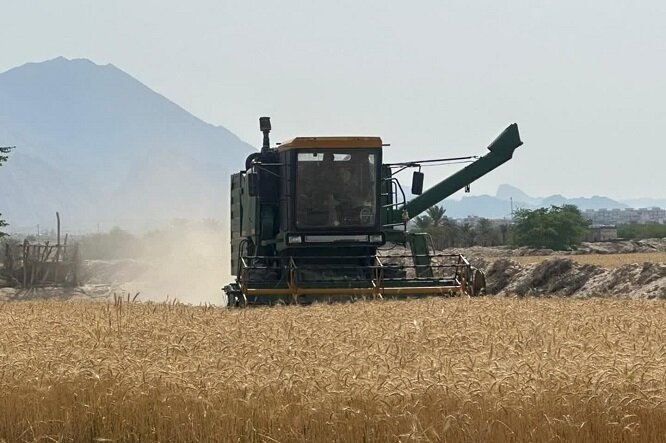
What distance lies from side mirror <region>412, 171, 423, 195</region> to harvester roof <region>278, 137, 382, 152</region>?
92 cm

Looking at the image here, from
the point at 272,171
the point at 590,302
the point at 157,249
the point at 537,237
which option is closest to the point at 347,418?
the point at 590,302

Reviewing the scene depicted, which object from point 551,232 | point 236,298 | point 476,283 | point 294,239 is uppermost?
point 551,232

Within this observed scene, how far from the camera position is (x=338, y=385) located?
24.6 feet

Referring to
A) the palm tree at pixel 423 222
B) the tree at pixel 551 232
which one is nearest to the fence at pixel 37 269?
the tree at pixel 551 232

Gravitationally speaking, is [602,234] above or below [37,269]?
above

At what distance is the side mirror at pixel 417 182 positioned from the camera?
63.6 feet

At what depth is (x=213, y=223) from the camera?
1980 inches

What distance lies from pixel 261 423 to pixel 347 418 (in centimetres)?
59

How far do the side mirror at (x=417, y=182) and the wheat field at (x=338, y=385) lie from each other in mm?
8886

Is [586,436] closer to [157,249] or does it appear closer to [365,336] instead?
[365,336]

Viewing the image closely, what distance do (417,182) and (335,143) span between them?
1726 millimetres

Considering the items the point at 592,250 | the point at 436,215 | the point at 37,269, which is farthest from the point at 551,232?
the point at 37,269

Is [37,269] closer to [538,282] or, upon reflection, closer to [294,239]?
[538,282]

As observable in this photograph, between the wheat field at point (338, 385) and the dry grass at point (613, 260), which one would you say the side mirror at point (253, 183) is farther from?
the dry grass at point (613, 260)
